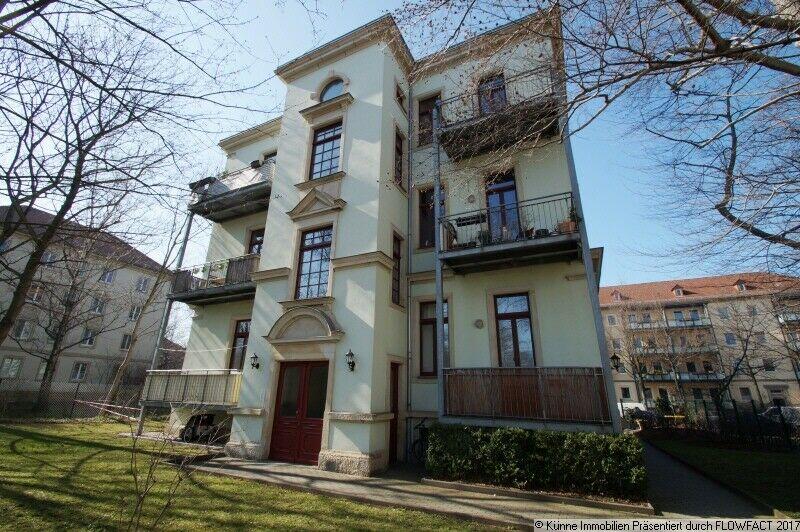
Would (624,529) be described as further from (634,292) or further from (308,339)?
(634,292)

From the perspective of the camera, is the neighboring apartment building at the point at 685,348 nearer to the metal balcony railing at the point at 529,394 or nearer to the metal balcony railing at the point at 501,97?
the metal balcony railing at the point at 501,97

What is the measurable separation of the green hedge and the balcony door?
5107mm

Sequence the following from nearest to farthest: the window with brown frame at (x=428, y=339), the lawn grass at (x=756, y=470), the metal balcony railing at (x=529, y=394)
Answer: the lawn grass at (x=756, y=470) < the metal balcony railing at (x=529, y=394) < the window with brown frame at (x=428, y=339)

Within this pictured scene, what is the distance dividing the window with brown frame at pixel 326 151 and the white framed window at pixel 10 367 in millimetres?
30050

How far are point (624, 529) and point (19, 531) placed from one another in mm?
8212

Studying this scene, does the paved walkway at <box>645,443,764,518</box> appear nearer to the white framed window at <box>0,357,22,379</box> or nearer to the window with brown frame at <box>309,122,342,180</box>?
the window with brown frame at <box>309,122,342,180</box>

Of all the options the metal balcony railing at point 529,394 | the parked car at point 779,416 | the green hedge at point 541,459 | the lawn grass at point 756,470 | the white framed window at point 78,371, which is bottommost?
the lawn grass at point 756,470

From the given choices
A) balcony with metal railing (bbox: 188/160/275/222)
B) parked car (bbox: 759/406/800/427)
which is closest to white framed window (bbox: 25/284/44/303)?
balcony with metal railing (bbox: 188/160/275/222)

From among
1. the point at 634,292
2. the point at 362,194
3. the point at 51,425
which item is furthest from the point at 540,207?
the point at 634,292

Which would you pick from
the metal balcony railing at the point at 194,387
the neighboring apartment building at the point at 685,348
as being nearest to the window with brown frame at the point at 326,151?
the metal balcony railing at the point at 194,387

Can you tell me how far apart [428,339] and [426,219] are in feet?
13.5

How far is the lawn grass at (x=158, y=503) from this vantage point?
527 cm

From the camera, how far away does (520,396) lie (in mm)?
8172

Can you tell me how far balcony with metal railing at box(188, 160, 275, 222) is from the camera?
46.2ft
